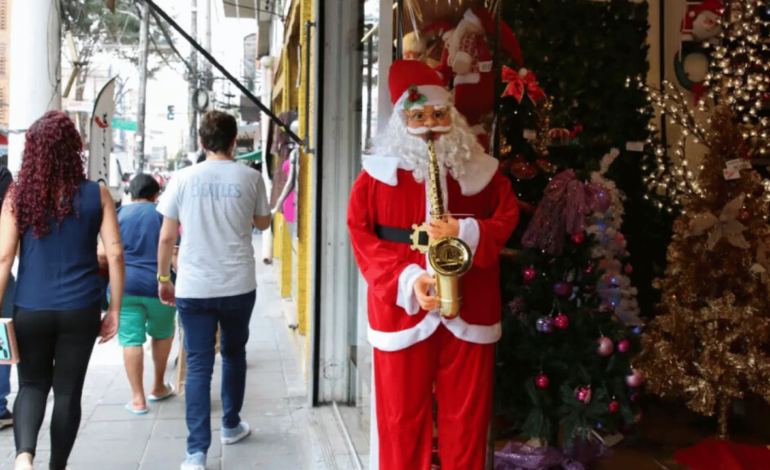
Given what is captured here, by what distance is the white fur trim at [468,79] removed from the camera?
3.18m

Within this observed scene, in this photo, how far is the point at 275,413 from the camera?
5.45m

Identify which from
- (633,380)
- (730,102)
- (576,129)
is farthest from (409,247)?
(576,129)

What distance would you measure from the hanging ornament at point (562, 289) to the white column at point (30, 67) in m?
3.77

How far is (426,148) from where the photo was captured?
3002mm

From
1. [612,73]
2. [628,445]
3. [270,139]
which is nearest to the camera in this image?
[628,445]

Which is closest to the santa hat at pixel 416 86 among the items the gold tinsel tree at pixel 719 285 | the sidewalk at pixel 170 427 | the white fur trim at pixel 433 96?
the white fur trim at pixel 433 96

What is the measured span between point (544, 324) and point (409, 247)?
1048 mm

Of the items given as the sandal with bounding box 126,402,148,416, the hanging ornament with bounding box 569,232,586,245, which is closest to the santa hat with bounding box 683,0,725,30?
the hanging ornament with bounding box 569,232,586,245

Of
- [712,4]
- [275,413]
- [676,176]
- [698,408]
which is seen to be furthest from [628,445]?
[712,4]

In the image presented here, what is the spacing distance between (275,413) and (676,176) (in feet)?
9.94

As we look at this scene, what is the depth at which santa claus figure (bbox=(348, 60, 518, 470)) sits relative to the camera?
297cm

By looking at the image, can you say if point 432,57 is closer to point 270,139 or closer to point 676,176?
point 676,176

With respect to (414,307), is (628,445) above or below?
below

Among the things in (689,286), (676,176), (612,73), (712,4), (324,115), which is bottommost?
(689,286)
